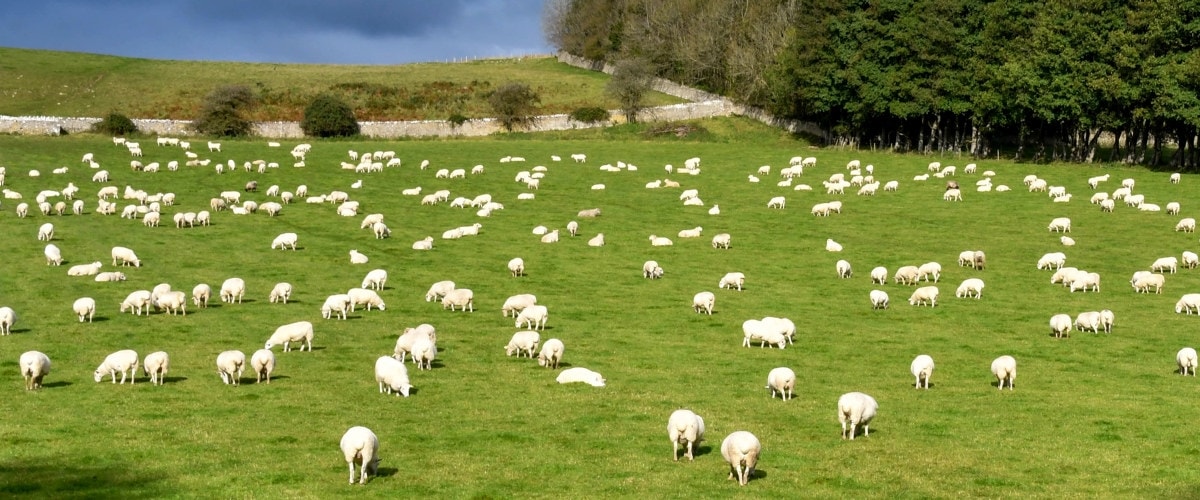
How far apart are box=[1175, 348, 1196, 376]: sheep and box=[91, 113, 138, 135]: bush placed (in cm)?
9297

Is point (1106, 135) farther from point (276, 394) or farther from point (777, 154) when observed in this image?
point (276, 394)

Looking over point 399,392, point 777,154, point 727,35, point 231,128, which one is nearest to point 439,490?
point 399,392

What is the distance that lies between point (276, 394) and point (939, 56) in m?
79.4

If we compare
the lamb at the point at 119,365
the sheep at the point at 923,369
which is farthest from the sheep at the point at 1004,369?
the lamb at the point at 119,365

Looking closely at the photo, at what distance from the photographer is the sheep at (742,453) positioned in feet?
67.3

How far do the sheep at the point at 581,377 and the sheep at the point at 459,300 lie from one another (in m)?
11.9

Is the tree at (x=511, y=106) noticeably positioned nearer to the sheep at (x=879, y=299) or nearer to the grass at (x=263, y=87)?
the grass at (x=263, y=87)

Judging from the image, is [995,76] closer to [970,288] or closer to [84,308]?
[970,288]

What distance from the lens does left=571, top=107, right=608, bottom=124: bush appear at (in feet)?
403

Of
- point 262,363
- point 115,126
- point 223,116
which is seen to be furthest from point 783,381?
point 223,116

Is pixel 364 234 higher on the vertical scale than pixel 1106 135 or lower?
lower

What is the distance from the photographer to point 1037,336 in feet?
123

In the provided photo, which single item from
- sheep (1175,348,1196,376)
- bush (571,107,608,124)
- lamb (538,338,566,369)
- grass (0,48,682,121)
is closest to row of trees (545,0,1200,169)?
bush (571,107,608,124)

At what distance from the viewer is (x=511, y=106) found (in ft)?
400
